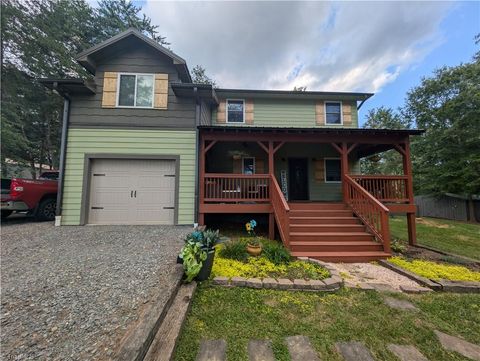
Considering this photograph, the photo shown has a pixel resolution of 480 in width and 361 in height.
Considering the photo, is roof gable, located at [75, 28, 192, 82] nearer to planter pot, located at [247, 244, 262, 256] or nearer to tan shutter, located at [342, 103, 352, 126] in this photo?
planter pot, located at [247, 244, 262, 256]

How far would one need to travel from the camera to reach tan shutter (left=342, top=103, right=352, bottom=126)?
10.2 meters

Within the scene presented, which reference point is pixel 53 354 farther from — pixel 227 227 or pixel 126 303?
pixel 227 227

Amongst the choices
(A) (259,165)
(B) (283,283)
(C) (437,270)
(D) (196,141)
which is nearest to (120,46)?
(D) (196,141)

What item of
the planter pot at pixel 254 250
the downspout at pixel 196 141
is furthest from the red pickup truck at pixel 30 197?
the planter pot at pixel 254 250

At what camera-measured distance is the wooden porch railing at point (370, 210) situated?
507 cm

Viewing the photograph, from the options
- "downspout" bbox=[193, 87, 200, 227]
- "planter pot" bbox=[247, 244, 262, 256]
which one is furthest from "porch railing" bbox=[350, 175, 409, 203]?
"downspout" bbox=[193, 87, 200, 227]

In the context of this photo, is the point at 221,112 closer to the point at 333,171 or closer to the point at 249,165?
the point at 249,165

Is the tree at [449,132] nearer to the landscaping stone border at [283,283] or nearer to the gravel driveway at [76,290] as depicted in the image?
the landscaping stone border at [283,283]

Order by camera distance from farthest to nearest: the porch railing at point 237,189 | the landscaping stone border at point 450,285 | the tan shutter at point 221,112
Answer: the tan shutter at point 221,112, the porch railing at point 237,189, the landscaping stone border at point 450,285

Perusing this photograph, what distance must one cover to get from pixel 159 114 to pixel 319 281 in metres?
6.99

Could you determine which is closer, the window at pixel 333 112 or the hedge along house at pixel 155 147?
the hedge along house at pixel 155 147

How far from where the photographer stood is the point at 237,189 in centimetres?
727

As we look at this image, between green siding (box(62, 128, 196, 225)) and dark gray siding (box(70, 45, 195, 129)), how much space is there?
0.29 meters

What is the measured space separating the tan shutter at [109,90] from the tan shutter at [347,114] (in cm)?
991
